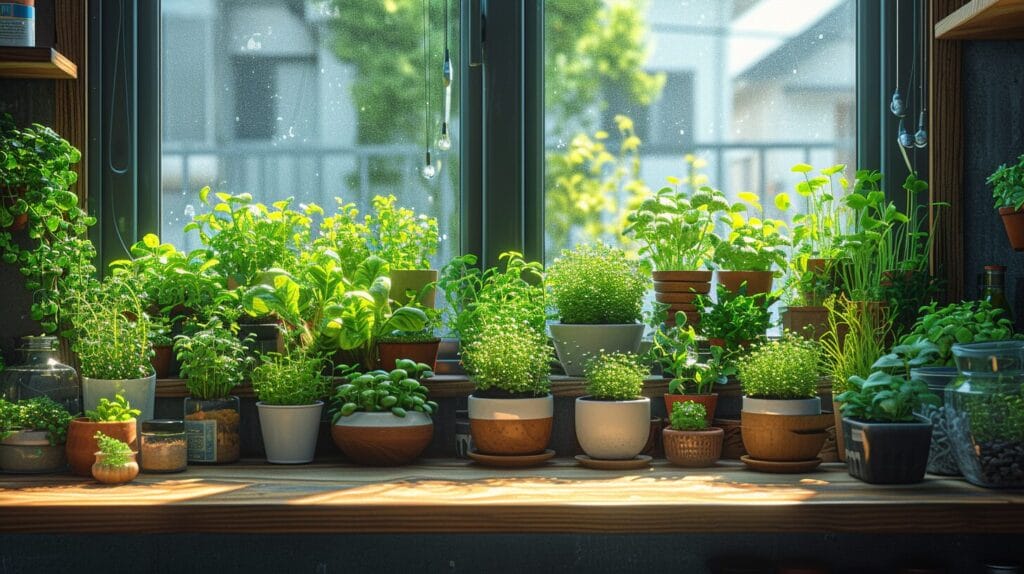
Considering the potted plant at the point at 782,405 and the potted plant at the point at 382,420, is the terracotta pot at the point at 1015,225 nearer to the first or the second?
the potted plant at the point at 782,405

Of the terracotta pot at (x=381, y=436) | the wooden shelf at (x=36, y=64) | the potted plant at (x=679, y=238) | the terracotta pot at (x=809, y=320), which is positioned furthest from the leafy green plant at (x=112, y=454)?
the terracotta pot at (x=809, y=320)

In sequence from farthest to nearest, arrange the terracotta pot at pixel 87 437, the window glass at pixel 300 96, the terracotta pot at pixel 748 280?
the window glass at pixel 300 96, the terracotta pot at pixel 748 280, the terracotta pot at pixel 87 437

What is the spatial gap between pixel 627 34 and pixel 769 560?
1.41 m

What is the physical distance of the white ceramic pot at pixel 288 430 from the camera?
87.9 inches

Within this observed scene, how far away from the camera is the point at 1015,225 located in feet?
7.31

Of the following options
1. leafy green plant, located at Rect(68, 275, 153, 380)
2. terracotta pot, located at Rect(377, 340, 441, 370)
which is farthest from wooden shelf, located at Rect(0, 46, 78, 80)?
terracotta pot, located at Rect(377, 340, 441, 370)

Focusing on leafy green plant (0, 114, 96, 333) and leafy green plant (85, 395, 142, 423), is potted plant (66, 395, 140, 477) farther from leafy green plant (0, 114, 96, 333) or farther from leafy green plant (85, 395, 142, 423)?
leafy green plant (0, 114, 96, 333)

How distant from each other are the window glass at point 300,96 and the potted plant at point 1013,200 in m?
1.37

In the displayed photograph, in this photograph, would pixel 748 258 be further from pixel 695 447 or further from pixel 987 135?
pixel 987 135

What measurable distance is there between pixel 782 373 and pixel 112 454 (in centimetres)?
141

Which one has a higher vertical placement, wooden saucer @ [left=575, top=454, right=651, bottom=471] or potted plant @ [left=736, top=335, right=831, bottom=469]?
potted plant @ [left=736, top=335, right=831, bottom=469]

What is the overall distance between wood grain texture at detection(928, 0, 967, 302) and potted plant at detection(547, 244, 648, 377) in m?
0.81

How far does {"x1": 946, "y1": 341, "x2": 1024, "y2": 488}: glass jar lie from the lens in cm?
195

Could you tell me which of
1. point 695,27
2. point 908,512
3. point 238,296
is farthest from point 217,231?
point 908,512
